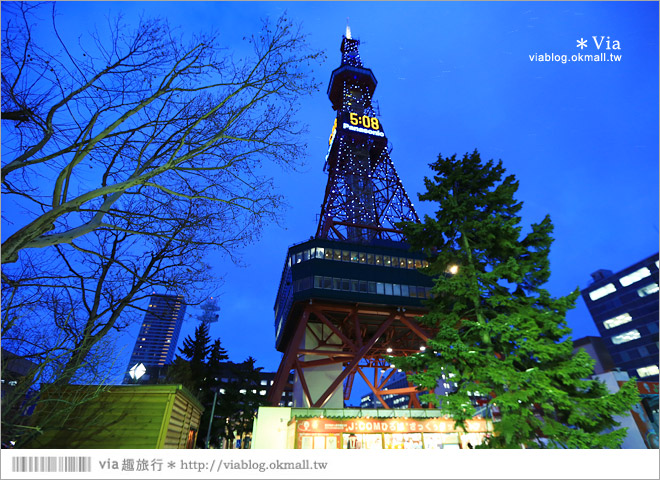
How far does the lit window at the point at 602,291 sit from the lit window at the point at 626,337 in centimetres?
905

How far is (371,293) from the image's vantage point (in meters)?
32.5

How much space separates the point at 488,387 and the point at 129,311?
10.3 metres

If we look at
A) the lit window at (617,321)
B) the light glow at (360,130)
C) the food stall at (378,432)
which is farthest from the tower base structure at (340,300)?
the lit window at (617,321)

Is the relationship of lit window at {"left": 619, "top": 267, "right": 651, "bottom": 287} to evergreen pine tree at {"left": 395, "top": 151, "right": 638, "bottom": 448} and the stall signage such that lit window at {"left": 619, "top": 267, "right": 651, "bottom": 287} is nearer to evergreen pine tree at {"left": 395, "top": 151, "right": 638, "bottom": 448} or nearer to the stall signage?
the stall signage

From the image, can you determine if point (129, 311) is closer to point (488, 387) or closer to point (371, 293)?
point (488, 387)

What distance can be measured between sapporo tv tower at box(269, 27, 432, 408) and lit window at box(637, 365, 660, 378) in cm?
4737

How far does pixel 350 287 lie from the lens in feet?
106

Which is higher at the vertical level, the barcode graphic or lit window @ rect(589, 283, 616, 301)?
lit window @ rect(589, 283, 616, 301)

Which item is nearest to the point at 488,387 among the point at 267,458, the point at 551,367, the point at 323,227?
the point at 551,367

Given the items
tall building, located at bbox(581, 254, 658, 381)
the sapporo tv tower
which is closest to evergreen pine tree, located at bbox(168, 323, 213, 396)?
the sapporo tv tower

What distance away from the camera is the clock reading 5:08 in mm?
54503

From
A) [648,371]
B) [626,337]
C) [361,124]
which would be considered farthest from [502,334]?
[626,337]

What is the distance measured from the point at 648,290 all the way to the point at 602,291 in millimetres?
9312

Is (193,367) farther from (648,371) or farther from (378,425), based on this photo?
(648,371)
